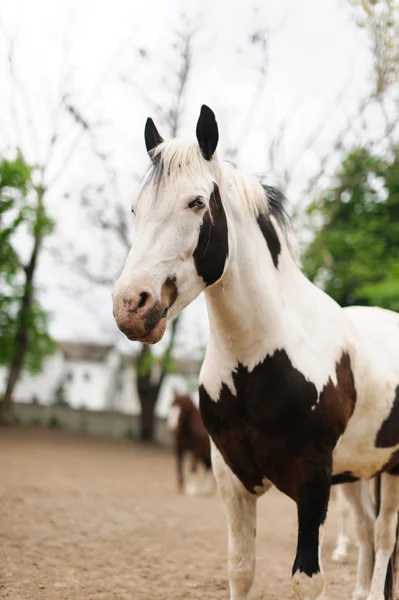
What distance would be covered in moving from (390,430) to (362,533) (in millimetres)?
1364

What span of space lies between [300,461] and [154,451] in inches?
858

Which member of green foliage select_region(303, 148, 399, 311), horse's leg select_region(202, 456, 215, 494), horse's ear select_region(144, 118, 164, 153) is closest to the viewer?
horse's ear select_region(144, 118, 164, 153)

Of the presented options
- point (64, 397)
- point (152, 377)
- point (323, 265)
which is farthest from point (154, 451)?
point (64, 397)

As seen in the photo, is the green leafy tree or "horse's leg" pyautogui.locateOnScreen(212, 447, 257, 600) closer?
"horse's leg" pyautogui.locateOnScreen(212, 447, 257, 600)

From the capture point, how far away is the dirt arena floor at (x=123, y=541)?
4.67 metres

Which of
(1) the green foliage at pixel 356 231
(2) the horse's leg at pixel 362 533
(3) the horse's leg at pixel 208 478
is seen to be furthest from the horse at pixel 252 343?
(1) the green foliage at pixel 356 231

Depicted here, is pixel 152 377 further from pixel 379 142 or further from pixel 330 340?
pixel 330 340

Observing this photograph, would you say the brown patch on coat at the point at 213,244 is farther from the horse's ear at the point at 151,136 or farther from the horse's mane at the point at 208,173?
the horse's ear at the point at 151,136

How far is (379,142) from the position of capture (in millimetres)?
17906

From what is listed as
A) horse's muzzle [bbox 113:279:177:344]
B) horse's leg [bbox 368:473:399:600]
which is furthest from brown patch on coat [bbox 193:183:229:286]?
horse's leg [bbox 368:473:399:600]

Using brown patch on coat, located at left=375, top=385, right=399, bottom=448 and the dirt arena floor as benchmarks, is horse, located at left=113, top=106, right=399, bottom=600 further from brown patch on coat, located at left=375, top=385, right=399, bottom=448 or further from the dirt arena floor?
the dirt arena floor

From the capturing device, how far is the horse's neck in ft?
9.84

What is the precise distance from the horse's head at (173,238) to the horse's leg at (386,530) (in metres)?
2.05

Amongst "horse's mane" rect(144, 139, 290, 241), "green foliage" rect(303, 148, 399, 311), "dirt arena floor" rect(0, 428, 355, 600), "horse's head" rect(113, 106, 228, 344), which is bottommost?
"dirt arena floor" rect(0, 428, 355, 600)
